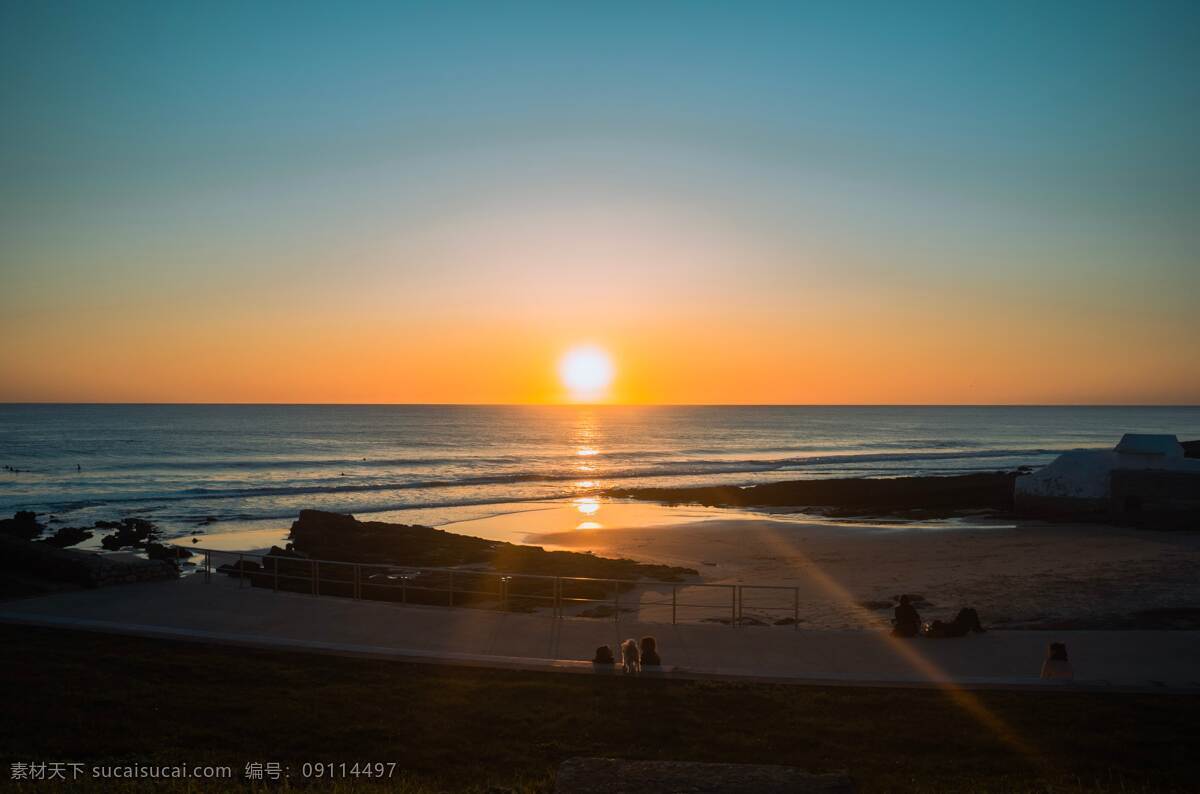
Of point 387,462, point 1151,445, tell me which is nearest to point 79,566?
point 1151,445

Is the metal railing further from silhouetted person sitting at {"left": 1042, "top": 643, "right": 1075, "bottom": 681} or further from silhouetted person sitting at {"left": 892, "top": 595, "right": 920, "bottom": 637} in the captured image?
silhouetted person sitting at {"left": 1042, "top": 643, "right": 1075, "bottom": 681}

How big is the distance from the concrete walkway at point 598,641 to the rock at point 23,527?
83.4 ft

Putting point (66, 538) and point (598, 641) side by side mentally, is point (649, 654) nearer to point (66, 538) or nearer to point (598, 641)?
point (598, 641)

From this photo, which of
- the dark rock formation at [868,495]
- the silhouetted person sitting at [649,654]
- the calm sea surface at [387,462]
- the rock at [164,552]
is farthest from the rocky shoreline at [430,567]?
the dark rock formation at [868,495]

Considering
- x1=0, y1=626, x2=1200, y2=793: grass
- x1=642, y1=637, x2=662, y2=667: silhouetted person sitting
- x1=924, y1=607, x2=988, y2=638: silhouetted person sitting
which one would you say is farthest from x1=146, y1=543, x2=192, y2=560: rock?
x1=924, y1=607, x2=988, y2=638: silhouetted person sitting

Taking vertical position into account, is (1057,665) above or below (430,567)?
above

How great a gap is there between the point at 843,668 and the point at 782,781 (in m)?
6.46

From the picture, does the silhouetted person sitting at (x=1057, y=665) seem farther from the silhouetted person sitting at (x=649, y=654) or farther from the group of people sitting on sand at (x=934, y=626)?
the silhouetted person sitting at (x=649, y=654)

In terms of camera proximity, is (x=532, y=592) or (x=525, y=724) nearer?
(x=525, y=724)

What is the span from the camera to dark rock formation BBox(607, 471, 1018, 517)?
46.0 meters

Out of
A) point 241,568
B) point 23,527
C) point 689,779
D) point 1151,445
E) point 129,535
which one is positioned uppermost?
point 1151,445

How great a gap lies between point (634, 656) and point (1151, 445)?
107 ft

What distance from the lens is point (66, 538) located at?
35.0 m

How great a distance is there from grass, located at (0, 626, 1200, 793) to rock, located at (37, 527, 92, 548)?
26007 mm
